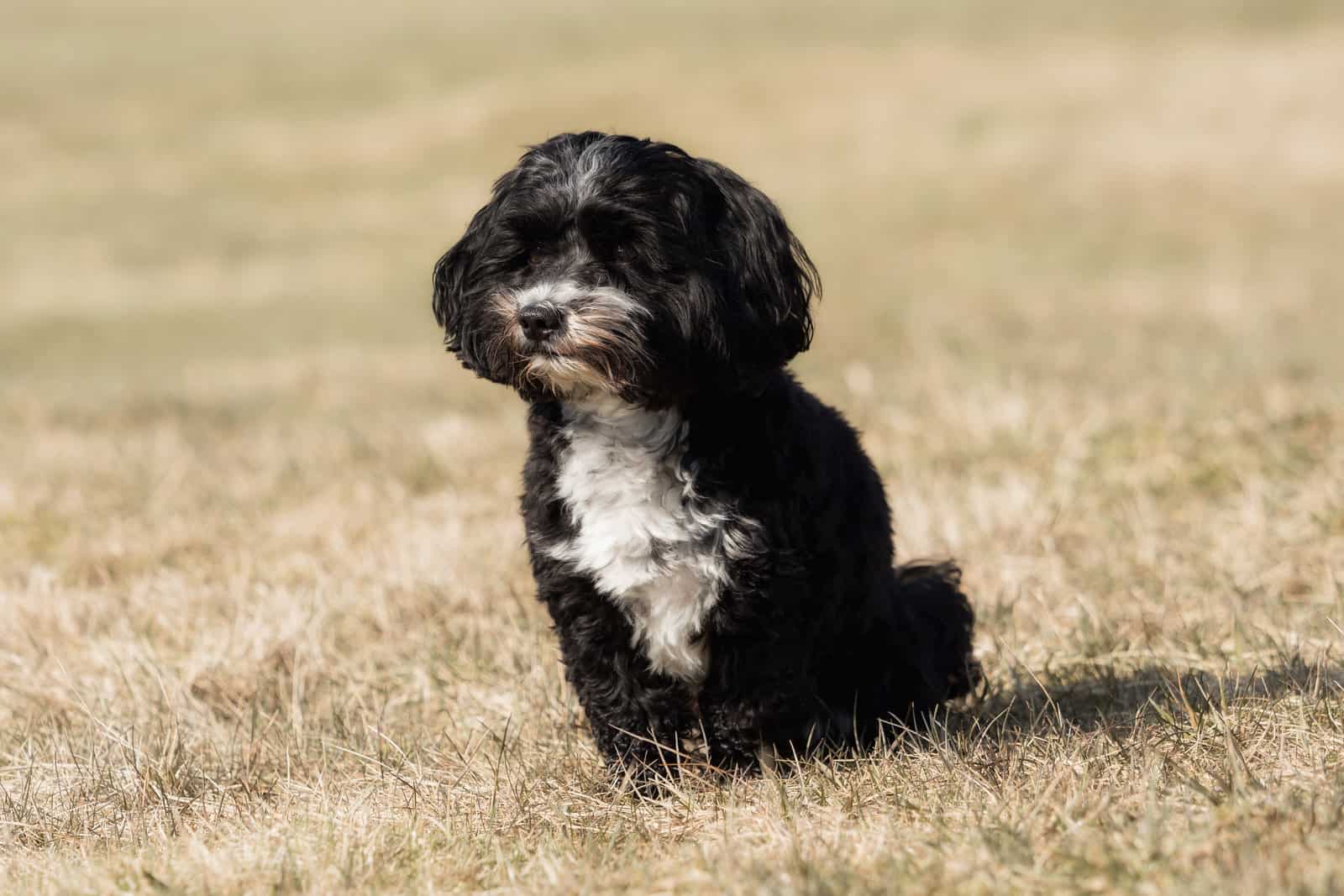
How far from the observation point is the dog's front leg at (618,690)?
3953 mm

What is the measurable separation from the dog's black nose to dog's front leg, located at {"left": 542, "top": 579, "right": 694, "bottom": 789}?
66 centimetres

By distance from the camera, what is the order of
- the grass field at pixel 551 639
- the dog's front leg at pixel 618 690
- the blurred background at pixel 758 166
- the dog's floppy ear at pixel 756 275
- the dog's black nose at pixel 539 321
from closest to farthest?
the grass field at pixel 551 639 < the dog's black nose at pixel 539 321 < the dog's floppy ear at pixel 756 275 < the dog's front leg at pixel 618 690 < the blurred background at pixel 758 166

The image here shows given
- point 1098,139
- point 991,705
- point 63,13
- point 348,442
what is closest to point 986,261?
point 1098,139

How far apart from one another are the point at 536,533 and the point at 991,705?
1579 mm

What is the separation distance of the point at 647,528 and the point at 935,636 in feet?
4.08

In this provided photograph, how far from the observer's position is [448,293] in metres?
4.20

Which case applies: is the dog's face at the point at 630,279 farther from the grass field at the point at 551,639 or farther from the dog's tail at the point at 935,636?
the dog's tail at the point at 935,636

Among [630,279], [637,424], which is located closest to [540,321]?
[630,279]

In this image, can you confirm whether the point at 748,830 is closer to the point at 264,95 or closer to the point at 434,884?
the point at 434,884

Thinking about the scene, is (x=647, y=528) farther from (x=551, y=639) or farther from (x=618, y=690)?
(x=551, y=639)

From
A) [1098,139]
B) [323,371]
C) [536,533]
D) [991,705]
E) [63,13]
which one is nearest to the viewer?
[536,533]

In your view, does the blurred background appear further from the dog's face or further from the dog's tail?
the dog's face

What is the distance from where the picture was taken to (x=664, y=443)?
3.88 metres

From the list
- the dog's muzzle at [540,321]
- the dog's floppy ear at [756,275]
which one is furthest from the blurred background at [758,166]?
the dog's muzzle at [540,321]
